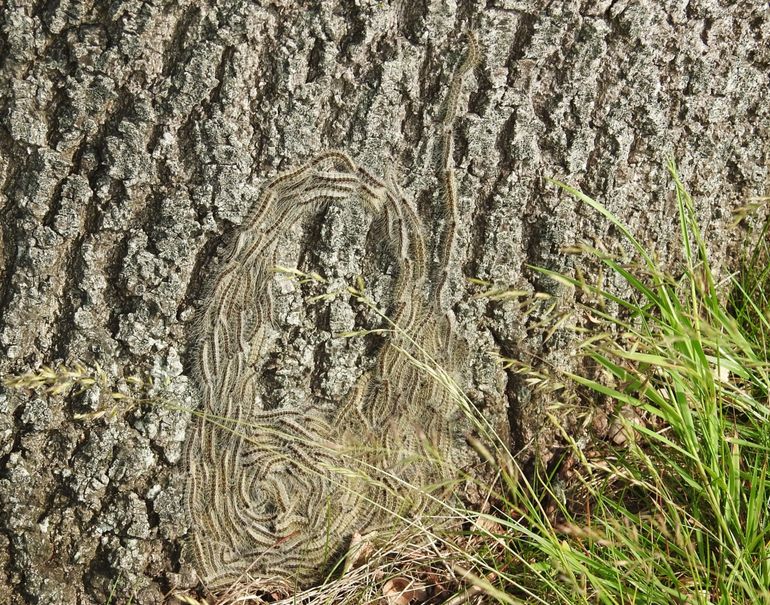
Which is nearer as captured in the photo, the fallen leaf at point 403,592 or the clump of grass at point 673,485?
the clump of grass at point 673,485

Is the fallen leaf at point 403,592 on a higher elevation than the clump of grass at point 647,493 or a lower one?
lower

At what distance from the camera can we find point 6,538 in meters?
2.42

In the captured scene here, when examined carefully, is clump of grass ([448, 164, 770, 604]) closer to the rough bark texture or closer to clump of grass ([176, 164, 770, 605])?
clump of grass ([176, 164, 770, 605])

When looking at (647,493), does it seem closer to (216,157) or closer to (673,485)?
(673,485)

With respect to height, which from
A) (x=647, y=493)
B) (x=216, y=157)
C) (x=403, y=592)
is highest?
(x=216, y=157)

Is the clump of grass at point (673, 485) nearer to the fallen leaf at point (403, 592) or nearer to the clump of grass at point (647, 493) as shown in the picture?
the clump of grass at point (647, 493)

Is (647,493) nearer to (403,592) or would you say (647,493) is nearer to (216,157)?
(403,592)

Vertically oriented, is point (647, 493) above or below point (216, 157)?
below

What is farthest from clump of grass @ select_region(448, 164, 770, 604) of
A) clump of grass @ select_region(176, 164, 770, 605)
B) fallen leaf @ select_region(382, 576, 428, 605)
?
fallen leaf @ select_region(382, 576, 428, 605)

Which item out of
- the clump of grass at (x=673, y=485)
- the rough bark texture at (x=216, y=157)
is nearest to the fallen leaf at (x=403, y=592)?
the clump of grass at (x=673, y=485)

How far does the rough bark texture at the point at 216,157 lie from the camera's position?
7.29 feet

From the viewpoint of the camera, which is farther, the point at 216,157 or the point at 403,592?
the point at 403,592

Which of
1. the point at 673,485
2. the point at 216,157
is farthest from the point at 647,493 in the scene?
the point at 216,157

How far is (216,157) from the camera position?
90.5 inches
